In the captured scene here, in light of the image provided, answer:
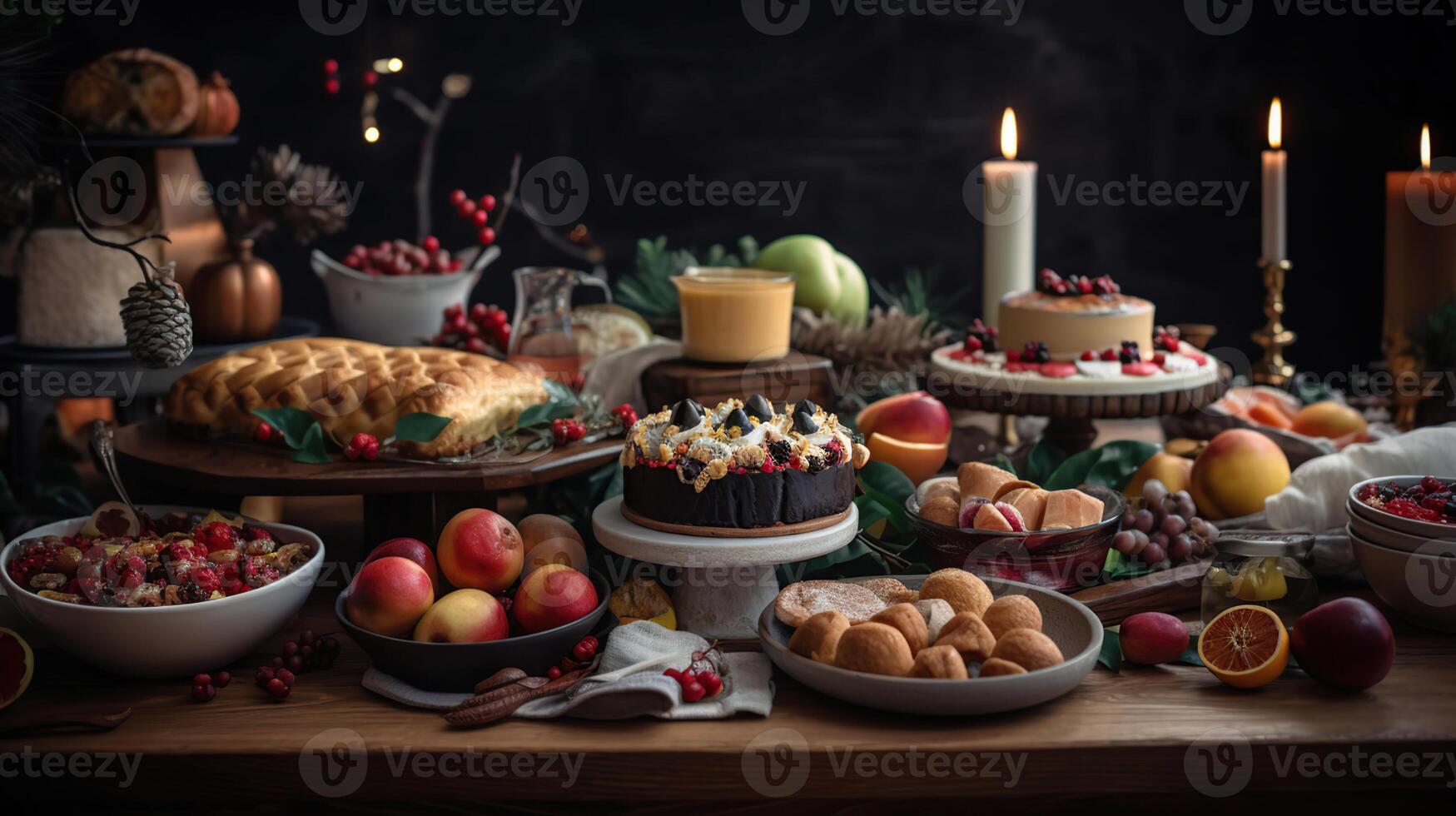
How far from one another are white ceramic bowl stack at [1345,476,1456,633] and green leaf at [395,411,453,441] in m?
1.16

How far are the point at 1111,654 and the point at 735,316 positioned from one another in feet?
2.53

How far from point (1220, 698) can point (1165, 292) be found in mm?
1922

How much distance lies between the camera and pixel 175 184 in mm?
2174

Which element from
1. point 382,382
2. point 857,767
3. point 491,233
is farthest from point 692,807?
point 491,233

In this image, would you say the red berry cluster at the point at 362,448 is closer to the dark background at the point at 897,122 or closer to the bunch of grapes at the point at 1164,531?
the bunch of grapes at the point at 1164,531

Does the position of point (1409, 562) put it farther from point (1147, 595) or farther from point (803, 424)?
point (803, 424)

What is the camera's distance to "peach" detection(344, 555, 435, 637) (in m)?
1.39

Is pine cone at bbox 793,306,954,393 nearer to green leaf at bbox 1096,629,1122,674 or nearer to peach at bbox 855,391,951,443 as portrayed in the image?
peach at bbox 855,391,951,443

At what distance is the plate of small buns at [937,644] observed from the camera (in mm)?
1284

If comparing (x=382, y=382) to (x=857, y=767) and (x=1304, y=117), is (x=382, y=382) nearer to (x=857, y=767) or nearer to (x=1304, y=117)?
(x=857, y=767)

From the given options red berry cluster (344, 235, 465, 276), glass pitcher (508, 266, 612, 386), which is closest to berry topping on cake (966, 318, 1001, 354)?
glass pitcher (508, 266, 612, 386)

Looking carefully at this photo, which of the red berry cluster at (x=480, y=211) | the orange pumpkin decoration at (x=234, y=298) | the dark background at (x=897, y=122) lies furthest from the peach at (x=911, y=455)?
the dark background at (x=897, y=122)

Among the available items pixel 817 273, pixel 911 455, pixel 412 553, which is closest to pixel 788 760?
pixel 412 553

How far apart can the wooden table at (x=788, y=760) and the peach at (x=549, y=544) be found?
0.27 meters
